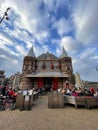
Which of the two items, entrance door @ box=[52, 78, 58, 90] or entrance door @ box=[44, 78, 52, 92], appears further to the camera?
entrance door @ box=[44, 78, 52, 92]

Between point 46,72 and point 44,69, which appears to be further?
point 44,69

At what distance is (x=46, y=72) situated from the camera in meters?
23.5

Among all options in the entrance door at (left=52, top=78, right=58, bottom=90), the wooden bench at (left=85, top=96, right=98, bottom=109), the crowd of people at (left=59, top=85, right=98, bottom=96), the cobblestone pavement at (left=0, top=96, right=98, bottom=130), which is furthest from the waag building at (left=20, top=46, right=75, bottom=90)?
the cobblestone pavement at (left=0, top=96, right=98, bottom=130)

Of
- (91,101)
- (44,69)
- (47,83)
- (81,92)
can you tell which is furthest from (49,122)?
(44,69)

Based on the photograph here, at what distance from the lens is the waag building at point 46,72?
21969 mm

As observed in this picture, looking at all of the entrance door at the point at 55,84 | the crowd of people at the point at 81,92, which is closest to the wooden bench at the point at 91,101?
the crowd of people at the point at 81,92

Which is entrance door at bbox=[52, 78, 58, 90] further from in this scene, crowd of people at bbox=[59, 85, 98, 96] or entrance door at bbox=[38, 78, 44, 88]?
crowd of people at bbox=[59, 85, 98, 96]

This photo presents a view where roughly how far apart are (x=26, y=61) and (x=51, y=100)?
1788 centimetres

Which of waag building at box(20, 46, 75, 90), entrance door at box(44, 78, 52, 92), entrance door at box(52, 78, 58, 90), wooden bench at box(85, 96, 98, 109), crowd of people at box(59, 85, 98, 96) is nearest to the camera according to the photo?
wooden bench at box(85, 96, 98, 109)

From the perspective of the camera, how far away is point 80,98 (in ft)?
25.3

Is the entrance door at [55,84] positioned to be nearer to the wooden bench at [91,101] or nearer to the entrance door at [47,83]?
the entrance door at [47,83]

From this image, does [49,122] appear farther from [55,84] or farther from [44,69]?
[44,69]

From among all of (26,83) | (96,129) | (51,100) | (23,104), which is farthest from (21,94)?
(26,83)

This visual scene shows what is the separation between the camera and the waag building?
72.1ft
